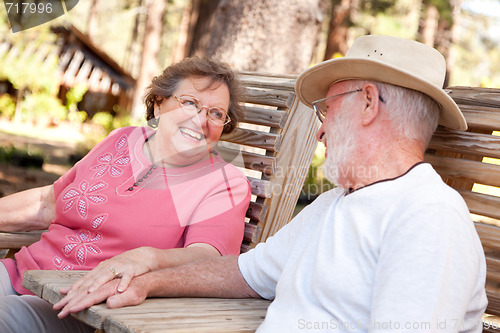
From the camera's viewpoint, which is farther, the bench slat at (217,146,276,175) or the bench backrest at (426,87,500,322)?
the bench slat at (217,146,276,175)

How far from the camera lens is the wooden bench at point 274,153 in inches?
118

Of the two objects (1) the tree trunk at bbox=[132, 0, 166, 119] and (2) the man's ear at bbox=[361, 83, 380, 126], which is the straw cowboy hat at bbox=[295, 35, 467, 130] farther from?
(1) the tree trunk at bbox=[132, 0, 166, 119]

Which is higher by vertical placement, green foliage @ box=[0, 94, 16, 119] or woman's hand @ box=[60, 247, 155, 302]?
woman's hand @ box=[60, 247, 155, 302]

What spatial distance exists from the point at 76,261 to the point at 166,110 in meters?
0.85

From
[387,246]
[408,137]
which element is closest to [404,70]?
[408,137]

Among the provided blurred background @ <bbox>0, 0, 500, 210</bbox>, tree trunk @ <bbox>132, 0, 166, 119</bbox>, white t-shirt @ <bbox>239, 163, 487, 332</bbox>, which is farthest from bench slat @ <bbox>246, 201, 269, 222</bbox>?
tree trunk @ <bbox>132, 0, 166, 119</bbox>

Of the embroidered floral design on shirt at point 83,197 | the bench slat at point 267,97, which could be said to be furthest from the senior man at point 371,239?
the bench slat at point 267,97

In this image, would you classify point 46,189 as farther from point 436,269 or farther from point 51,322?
point 436,269

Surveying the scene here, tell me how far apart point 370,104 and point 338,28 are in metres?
13.2

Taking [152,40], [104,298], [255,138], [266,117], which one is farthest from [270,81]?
[152,40]

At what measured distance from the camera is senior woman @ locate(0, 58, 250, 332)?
2424 millimetres

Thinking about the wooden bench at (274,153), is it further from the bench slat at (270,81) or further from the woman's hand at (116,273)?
the woman's hand at (116,273)

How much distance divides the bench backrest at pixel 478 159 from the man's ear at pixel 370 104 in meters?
0.62

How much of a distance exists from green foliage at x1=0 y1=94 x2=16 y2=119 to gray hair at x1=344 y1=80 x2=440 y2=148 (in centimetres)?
2358
